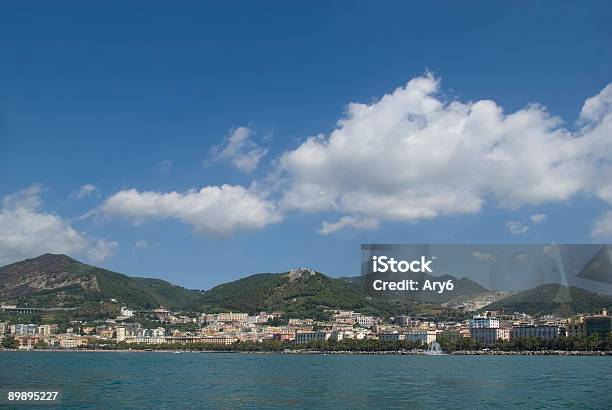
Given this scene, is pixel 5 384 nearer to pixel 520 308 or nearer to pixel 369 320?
pixel 369 320

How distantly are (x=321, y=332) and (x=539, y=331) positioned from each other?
43.9 m

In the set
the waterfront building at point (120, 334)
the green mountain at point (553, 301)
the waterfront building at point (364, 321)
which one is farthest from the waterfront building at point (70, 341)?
the green mountain at point (553, 301)

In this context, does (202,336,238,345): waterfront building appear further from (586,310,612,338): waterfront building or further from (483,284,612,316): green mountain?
(483,284,612,316): green mountain

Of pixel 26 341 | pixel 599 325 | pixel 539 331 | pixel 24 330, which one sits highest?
pixel 599 325

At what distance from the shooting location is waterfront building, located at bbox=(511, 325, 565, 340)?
11962 cm

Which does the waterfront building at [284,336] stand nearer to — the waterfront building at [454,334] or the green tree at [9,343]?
the waterfront building at [454,334]

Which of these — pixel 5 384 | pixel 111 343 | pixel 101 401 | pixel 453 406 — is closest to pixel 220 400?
pixel 101 401

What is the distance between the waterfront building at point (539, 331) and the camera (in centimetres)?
11962

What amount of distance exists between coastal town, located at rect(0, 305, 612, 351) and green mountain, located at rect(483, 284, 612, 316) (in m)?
5.18

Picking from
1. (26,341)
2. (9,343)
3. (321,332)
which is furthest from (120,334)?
(321,332)

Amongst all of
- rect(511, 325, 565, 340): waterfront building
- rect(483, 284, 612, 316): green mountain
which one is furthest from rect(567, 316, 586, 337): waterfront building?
rect(483, 284, 612, 316): green mountain

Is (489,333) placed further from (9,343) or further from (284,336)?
(9,343)

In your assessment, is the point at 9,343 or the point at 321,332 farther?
the point at 9,343

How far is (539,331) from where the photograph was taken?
402 ft
